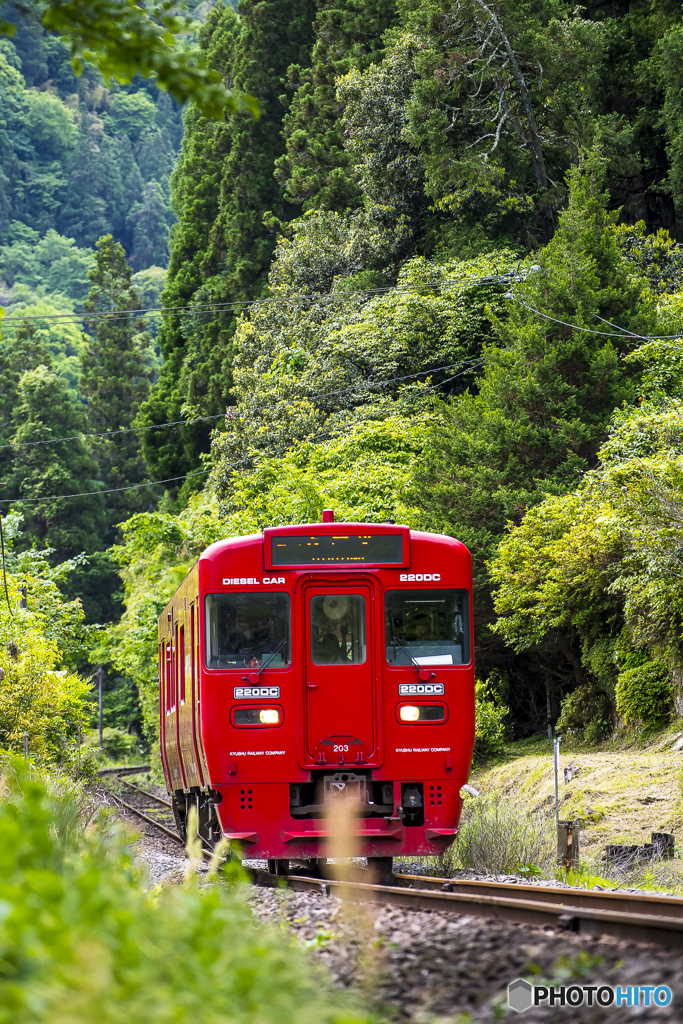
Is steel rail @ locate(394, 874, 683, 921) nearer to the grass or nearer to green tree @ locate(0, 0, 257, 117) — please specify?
the grass

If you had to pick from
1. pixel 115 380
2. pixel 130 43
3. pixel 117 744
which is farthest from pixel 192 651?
pixel 115 380

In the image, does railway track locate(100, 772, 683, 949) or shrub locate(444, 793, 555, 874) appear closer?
railway track locate(100, 772, 683, 949)

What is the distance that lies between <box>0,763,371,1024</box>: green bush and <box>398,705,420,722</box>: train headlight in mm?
6538

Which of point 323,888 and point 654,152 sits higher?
point 654,152

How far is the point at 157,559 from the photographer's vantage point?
36312 millimetres

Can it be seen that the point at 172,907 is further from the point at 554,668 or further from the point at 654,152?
the point at 654,152

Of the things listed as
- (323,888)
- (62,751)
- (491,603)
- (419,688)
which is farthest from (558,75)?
(323,888)

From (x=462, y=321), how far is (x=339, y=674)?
23.4 metres

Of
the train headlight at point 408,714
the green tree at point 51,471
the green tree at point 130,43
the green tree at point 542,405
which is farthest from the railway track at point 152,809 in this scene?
the green tree at point 51,471

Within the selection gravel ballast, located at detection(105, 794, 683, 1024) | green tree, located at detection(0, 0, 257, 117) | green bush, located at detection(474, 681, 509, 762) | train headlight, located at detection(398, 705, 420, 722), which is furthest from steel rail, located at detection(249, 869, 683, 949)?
green bush, located at detection(474, 681, 509, 762)

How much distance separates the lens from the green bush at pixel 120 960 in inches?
113

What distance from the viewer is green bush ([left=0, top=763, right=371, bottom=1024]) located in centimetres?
287

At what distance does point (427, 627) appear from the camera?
11.0 meters

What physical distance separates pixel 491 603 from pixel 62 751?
973cm
